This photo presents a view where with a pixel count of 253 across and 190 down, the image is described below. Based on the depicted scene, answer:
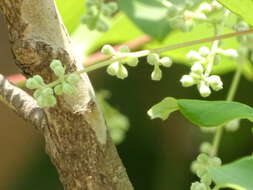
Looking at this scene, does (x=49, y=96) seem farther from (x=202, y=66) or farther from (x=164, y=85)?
(x=164, y=85)

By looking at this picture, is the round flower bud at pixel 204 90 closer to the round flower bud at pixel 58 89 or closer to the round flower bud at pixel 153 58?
the round flower bud at pixel 153 58

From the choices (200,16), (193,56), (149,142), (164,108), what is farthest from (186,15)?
(149,142)

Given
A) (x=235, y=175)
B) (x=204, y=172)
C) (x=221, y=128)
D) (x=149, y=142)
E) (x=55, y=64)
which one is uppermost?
(x=55, y=64)

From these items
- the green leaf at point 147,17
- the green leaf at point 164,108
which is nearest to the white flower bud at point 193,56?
the green leaf at point 164,108

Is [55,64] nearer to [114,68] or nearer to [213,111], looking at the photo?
[114,68]

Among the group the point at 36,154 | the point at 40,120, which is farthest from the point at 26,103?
the point at 36,154

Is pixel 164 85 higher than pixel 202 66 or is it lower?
lower
